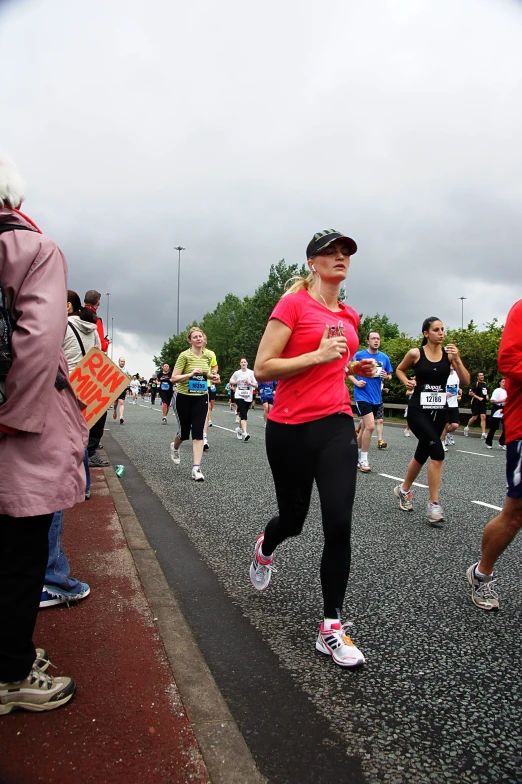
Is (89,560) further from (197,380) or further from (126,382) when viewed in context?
(197,380)

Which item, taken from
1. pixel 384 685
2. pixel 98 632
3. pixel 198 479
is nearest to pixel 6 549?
pixel 98 632

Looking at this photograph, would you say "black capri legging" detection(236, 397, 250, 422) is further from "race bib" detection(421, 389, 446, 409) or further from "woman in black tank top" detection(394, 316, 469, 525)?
"race bib" detection(421, 389, 446, 409)

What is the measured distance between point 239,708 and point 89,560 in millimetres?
1937

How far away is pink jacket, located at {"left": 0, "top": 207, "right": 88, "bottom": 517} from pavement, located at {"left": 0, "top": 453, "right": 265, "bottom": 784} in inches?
29.9

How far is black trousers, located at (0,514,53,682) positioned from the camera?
6.87ft

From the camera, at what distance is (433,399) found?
5.95 meters

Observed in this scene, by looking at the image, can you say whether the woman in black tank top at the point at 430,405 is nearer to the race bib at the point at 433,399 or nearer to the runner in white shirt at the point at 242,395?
the race bib at the point at 433,399

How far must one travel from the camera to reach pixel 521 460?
3143 mm

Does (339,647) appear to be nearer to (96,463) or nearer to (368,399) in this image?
(96,463)

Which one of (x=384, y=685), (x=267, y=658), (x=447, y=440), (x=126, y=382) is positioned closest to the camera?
(x=384, y=685)

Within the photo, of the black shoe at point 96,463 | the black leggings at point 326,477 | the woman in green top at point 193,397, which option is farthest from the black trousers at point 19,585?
the black shoe at point 96,463

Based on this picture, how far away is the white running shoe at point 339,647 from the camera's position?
270 cm

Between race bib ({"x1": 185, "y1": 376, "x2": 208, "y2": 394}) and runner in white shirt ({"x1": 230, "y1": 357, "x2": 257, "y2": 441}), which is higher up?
race bib ({"x1": 185, "y1": 376, "x2": 208, "y2": 394})

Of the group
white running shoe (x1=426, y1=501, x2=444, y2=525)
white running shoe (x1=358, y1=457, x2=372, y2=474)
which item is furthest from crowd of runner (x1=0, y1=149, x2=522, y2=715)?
white running shoe (x1=358, y1=457, x2=372, y2=474)
